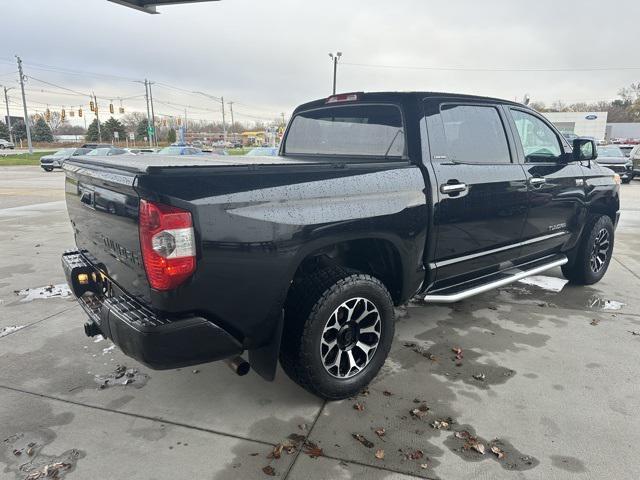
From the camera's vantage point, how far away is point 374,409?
9.64 ft

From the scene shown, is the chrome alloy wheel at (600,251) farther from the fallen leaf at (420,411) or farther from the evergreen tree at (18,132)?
the evergreen tree at (18,132)

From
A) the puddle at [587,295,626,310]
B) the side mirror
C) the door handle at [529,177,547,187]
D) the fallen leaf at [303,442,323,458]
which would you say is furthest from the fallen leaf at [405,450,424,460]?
the side mirror

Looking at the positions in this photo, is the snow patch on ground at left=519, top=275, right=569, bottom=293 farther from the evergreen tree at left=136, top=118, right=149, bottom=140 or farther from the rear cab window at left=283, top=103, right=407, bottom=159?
the evergreen tree at left=136, top=118, right=149, bottom=140

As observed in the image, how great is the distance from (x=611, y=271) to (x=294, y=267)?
527cm

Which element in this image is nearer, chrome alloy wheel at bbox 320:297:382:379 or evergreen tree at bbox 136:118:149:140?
chrome alloy wheel at bbox 320:297:382:379

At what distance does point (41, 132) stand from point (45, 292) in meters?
97.6

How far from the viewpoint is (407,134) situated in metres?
3.38

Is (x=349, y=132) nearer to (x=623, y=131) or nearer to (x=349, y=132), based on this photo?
(x=349, y=132)

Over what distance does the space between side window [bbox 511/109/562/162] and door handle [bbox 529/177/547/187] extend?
0.19m

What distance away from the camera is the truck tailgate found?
2346 mm

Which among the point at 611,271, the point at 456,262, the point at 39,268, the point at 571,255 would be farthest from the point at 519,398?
the point at 39,268

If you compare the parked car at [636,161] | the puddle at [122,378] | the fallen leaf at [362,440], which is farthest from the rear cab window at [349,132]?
the parked car at [636,161]

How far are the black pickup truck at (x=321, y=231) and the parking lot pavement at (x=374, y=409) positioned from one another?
0.38 metres

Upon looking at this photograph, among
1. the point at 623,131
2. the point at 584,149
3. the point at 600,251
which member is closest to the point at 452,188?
the point at 584,149
